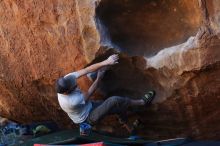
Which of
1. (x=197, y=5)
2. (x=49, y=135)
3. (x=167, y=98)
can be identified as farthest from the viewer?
(x=49, y=135)

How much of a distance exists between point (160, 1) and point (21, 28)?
5.33 ft

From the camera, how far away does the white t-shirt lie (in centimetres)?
624

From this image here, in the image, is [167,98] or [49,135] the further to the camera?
[49,135]

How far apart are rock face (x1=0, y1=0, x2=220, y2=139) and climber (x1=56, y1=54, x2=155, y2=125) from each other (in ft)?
0.50

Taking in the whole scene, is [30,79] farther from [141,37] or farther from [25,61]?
[141,37]

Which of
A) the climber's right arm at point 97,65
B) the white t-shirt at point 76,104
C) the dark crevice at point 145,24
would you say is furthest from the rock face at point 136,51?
the white t-shirt at point 76,104

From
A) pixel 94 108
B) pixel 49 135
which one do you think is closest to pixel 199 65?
pixel 94 108

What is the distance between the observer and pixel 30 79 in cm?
688

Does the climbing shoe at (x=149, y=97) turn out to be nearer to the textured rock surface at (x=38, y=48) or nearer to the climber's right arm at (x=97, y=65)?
the climber's right arm at (x=97, y=65)

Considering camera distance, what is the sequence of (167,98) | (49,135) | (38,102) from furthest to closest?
(38,102) → (49,135) → (167,98)

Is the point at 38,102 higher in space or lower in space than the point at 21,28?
lower

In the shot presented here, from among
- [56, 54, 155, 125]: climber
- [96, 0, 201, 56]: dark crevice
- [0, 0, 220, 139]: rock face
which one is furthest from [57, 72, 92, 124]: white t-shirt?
[96, 0, 201, 56]: dark crevice

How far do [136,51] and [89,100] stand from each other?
2.50 ft

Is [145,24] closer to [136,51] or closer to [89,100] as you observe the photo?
[136,51]
